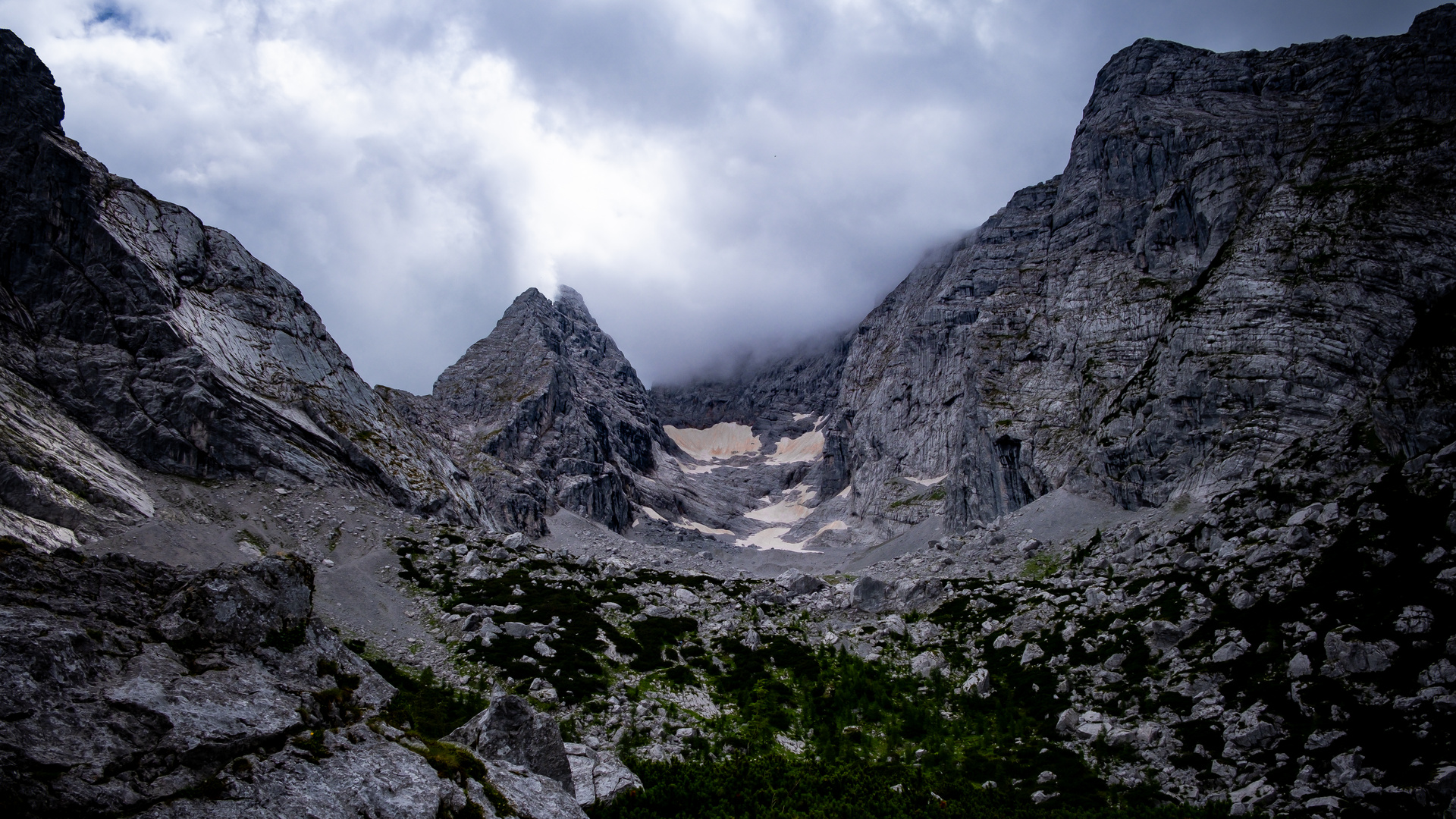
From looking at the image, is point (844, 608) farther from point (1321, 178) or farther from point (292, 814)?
point (1321, 178)

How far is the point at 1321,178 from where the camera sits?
87.8 meters

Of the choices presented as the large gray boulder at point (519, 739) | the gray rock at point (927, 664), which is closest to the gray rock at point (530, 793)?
the large gray boulder at point (519, 739)

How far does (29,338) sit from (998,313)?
141 m

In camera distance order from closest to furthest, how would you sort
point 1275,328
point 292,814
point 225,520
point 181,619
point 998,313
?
point 292,814 < point 181,619 < point 225,520 < point 1275,328 < point 998,313

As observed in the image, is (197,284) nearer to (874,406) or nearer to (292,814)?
(292,814)

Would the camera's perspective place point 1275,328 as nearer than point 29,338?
No

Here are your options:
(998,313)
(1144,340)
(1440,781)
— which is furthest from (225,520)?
(998,313)

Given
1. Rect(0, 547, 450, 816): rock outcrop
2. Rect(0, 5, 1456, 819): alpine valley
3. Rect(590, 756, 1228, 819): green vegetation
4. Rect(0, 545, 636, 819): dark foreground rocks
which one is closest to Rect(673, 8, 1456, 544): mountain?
Rect(0, 5, 1456, 819): alpine valley

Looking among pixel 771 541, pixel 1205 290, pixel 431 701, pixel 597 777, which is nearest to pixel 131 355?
pixel 431 701

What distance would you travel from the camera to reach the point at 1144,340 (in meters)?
98.3

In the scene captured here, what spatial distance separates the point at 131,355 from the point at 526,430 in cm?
9212

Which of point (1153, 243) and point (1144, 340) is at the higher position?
point (1153, 243)

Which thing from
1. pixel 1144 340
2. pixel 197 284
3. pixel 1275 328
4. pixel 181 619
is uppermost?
pixel 1144 340

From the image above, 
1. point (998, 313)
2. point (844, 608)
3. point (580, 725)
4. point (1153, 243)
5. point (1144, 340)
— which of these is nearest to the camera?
point (580, 725)
